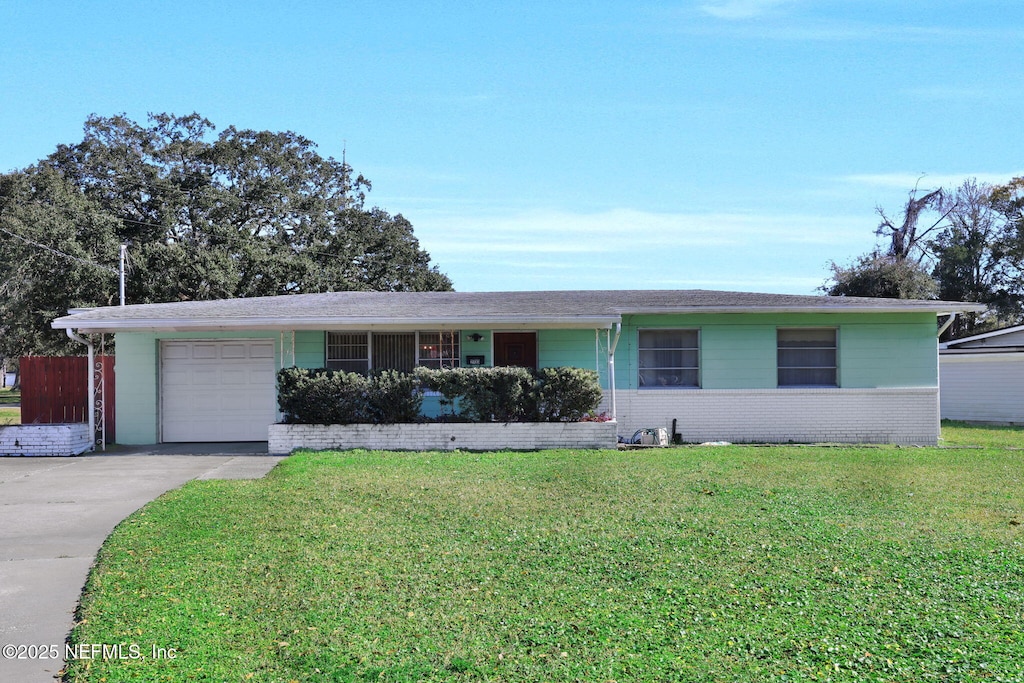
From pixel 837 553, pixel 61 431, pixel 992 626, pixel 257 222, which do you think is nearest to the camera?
pixel 992 626

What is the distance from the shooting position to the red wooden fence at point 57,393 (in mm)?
18219

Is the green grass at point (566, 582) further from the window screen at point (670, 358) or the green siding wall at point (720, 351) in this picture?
the window screen at point (670, 358)

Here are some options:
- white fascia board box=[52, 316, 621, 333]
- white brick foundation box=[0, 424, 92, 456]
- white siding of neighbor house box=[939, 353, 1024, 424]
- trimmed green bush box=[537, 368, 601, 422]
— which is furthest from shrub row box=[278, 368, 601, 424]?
white siding of neighbor house box=[939, 353, 1024, 424]

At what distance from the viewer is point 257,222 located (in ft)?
137

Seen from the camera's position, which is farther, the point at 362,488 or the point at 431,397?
the point at 431,397

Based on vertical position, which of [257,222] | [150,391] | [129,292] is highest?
[257,222]

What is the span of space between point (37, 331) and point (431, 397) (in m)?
25.1

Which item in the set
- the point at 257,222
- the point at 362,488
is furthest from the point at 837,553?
the point at 257,222

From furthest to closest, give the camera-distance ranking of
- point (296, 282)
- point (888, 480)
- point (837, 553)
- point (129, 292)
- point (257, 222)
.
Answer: point (257, 222) < point (296, 282) < point (129, 292) < point (888, 480) < point (837, 553)

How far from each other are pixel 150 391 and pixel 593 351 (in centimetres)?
863

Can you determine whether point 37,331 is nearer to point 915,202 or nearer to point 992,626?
point 992,626

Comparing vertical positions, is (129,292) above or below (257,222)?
below

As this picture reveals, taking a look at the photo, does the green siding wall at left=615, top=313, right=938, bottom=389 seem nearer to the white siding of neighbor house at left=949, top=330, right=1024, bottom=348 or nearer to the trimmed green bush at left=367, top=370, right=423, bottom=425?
the trimmed green bush at left=367, top=370, right=423, bottom=425

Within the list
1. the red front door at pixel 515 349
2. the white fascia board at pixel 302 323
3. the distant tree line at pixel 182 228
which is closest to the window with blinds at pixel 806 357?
the white fascia board at pixel 302 323
